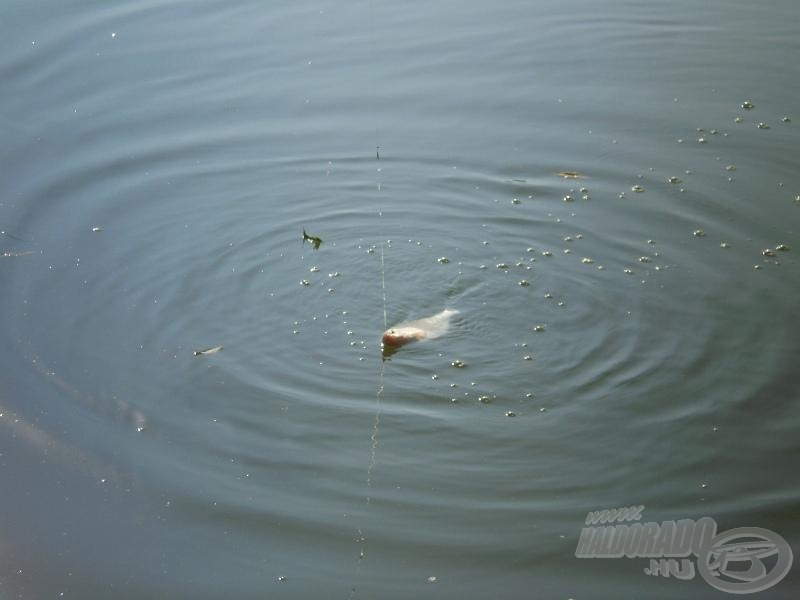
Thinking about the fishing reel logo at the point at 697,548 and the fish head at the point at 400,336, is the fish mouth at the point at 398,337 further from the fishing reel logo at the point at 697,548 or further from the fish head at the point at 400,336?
the fishing reel logo at the point at 697,548

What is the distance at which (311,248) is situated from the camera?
12.9ft

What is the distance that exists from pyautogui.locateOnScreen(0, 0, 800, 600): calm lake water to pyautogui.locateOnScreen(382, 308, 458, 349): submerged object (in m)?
0.05

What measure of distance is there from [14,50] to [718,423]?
159 inches

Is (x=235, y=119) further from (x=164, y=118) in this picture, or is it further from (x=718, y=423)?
(x=718, y=423)

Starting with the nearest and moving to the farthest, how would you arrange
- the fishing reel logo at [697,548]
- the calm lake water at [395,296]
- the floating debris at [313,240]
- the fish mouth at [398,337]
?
the fishing reel logo at [697,548] → the calm lake water at [395,296] → the fish mouth at [398,337] → the floating debris at [313,240]

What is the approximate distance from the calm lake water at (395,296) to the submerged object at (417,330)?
5 centimetres

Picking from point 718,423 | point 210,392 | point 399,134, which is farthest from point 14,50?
point 718,423

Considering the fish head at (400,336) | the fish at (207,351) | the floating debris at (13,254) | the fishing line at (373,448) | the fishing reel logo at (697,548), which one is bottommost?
the fishing reel logo at (697,548)

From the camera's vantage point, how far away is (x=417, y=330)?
3449mm

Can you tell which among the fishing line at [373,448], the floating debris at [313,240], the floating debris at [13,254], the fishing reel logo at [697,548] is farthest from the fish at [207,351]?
the fishing reel logo at [697,548]

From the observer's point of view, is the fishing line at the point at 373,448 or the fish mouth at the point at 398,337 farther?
the fish mouth at the point at 398,337

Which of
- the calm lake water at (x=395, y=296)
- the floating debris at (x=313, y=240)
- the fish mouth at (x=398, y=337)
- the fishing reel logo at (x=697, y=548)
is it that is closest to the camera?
the fishing reel logo at (x=697, y=548)

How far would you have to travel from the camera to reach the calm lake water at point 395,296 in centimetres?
279

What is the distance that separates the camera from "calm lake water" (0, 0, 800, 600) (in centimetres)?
279
